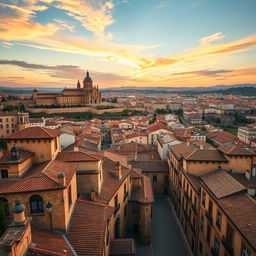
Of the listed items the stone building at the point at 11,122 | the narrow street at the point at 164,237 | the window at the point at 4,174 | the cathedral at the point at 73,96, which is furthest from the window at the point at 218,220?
the cathedral at the point at 73,96

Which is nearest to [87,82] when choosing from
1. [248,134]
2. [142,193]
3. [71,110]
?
[71,110]

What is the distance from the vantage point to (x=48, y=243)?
13.3m

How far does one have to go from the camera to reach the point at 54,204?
15.2 metres

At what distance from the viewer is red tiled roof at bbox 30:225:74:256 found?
39.8 feet

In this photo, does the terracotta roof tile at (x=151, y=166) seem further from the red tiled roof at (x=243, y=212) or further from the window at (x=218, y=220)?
the red tiled roof at (x=243, y=212)

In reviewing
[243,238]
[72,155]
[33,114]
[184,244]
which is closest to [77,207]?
[72,155]

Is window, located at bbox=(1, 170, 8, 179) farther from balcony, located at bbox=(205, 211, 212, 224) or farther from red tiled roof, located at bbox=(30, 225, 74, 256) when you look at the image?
balcony, located at bbox=(205, 211, 212, 224)

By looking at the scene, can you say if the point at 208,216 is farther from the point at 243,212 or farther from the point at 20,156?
the point at 20,156

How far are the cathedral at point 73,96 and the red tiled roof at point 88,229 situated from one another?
448ft

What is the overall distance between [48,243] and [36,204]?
3.22m

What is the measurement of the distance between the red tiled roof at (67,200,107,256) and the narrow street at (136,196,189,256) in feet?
35.1

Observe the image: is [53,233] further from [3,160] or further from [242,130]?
[242,130]

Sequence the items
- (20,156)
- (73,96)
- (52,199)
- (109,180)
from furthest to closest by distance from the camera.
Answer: (73,96), (109,180), (20,156), (52,199)

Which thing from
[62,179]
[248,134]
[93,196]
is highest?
[62,179]
